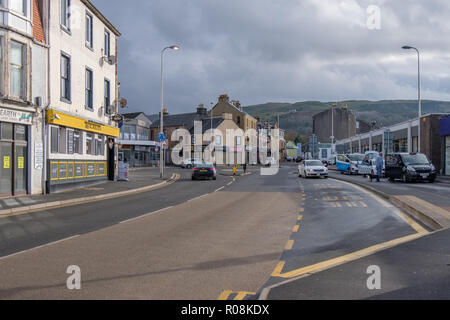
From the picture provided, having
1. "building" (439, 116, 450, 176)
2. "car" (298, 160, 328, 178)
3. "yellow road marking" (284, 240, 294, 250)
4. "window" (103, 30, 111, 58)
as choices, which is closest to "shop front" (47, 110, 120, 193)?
"window" (103, 30, 111, 58)

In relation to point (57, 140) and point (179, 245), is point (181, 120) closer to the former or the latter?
point (57, 140)

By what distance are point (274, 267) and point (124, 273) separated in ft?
7.08

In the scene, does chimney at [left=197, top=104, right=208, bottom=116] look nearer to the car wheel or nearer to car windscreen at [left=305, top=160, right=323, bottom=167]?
car windscreen at [left=305, top=160, right=323, bottom=167]

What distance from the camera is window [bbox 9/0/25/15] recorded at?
16.2m

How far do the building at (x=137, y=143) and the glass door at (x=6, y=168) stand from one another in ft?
158

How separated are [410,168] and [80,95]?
66.4ft

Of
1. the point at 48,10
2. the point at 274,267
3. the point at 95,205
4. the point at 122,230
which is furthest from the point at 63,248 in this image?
the point at 48,10

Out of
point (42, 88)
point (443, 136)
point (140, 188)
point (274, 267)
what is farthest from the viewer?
point (443, 136)

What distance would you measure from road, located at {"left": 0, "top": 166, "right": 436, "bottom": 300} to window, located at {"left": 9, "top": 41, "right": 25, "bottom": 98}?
603cm

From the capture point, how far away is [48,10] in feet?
59.9

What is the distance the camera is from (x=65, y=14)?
20031 mm

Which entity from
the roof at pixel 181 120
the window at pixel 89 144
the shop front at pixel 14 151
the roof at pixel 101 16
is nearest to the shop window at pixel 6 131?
the shop front at pixel 14 151

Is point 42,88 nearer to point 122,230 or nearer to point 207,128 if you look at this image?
point 122,230

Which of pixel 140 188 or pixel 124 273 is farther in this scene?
pixel 140 188
